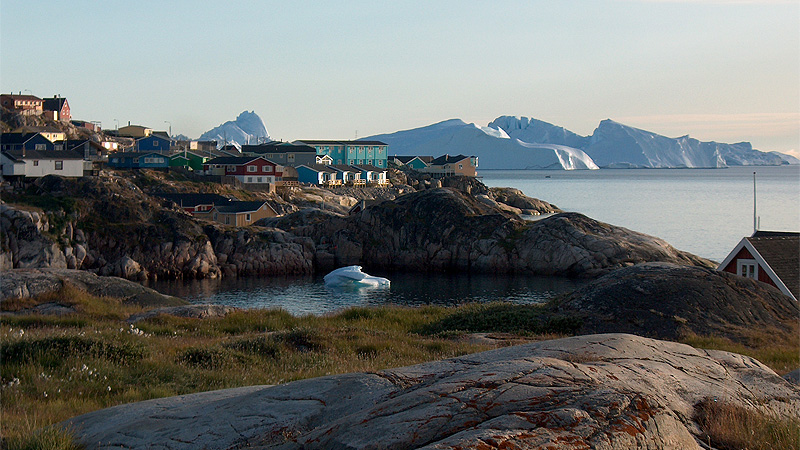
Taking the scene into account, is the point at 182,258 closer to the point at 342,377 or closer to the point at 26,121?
the point at 342,377

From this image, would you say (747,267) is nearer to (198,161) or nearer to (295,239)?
(295,239)

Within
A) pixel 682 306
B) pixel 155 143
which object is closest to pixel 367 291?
pixel 682 306

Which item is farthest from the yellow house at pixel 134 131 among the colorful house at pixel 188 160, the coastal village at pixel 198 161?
the colorful house at pixel 188 160

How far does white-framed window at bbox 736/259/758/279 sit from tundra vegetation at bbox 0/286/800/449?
Result: 1365 centimetres

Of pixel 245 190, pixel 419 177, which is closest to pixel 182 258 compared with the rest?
pixel 245 190

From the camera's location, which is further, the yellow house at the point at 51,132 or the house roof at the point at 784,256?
the yellow house at the point at 51,132

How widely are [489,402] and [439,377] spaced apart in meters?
1.29

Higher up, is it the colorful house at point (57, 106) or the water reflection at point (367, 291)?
the colorful house at point (57, 106)

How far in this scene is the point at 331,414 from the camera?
7281 mm

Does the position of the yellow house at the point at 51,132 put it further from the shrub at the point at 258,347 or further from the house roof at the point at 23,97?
the shrub at the point at 258,347

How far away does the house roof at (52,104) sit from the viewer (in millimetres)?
145750

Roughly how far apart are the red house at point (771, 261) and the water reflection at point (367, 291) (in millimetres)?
19377

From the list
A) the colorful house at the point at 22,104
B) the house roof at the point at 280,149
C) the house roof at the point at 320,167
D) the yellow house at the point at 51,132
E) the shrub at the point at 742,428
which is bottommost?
the shrub at the point at 742,428

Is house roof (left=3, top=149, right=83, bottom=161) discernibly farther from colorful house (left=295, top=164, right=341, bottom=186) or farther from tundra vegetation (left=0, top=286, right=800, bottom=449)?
tundra vegetation (left=0, top=286, right=800, bottom=449)
